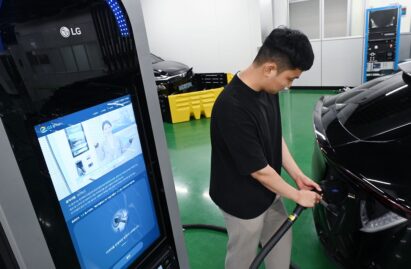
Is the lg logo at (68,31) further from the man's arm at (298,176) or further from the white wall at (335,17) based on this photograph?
the white wall at (335,17)

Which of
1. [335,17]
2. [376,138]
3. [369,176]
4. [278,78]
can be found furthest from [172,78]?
[369,176]

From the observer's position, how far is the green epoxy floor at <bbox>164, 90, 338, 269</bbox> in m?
2.38

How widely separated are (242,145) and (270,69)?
0.37 m

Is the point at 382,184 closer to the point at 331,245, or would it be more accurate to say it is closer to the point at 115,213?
the point at 331,245

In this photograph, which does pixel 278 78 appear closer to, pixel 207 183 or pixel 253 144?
pixel 253 144

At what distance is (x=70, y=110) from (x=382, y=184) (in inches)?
49.4

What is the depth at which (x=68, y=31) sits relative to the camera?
25.8 inches

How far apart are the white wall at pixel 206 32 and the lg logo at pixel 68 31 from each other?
644 centimetres

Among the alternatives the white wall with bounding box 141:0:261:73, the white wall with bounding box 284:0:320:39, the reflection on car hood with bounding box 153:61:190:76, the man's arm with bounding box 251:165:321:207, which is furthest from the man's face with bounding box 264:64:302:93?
the white wall with bounding box 284:0:320:39

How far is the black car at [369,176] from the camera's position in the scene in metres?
1.32

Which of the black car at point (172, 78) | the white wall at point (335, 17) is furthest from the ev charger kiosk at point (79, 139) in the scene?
the white wall at point (335, 17)

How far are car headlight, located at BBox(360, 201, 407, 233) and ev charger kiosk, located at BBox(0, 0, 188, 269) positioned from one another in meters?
0.98

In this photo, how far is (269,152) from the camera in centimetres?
164

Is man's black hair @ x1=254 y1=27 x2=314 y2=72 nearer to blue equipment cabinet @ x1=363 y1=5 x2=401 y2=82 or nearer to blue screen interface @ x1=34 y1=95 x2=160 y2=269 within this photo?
blue screen interface @ x1=34 y1=95 x2=160 y2=269
